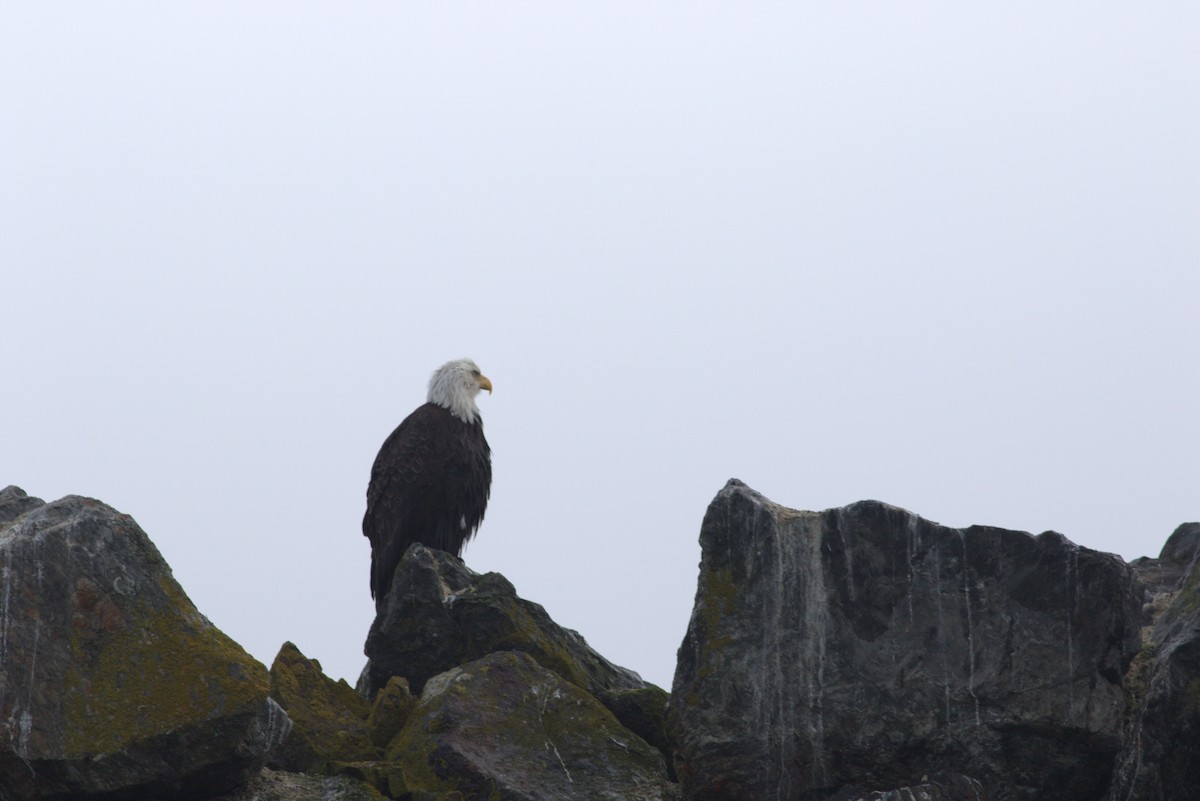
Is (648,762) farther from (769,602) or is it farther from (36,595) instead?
(36,595)

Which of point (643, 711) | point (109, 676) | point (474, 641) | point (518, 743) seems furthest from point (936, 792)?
point (109, 676)

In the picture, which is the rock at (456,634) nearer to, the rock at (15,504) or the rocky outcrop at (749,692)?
the rocky outcrop at (749,692)

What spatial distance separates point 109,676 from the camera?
5.95 meters

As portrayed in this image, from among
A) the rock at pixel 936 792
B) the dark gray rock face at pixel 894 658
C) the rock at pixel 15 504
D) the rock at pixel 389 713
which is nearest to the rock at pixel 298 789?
the rock at pixel 389 713

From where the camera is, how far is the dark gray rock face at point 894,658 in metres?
6.20

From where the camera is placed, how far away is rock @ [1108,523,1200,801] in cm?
561

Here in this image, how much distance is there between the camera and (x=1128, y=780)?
19.4ft

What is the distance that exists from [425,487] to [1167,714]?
6.67m

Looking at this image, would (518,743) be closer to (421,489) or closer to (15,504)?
(15,504)

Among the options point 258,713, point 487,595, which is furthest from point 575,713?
point 258,713

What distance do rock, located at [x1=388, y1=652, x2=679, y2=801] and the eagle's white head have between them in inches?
180

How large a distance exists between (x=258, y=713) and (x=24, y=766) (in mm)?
1007

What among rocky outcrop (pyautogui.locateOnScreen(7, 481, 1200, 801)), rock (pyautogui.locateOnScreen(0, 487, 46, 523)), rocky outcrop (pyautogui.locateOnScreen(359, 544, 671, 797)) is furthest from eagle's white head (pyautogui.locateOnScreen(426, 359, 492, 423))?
rocky outcrop (pyautogui.locateOnScreen(7, 481, 1200, 801))

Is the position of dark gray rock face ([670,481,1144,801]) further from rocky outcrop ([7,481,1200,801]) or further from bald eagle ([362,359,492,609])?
bald eagle ([362,359,492,609])
